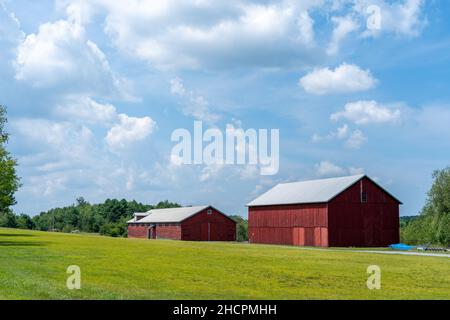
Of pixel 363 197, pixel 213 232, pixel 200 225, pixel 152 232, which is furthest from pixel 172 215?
pixel 363 197

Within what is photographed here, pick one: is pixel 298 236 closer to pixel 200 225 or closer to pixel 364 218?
pixel 364 218

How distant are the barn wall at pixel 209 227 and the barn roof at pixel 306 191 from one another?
17497 mm

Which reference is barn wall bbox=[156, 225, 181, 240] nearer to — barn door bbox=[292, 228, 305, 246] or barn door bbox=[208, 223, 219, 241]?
barn door bbox=[208, 223, 219, 241]

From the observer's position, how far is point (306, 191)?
84.6 m

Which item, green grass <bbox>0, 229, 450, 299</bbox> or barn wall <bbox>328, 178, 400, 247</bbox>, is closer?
green grass <bbox>0, 229, 450, 299</bbox>

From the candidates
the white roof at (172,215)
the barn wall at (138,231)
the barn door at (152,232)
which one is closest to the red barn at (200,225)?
the white roof at (172,215)

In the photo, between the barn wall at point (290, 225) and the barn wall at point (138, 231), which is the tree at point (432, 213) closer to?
the barn wall at point (290, 225)

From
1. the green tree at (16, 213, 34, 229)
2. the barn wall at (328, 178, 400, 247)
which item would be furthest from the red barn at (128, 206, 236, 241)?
the green tree at (16, 213, 34, 229)

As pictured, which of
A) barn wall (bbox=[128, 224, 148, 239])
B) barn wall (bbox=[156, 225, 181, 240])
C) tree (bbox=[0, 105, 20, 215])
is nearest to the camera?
tree (bbox=[0, 105, 20, 215])

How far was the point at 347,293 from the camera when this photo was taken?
21359mm

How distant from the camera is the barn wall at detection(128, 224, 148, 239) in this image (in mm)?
125750

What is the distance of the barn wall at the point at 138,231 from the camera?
126 metres

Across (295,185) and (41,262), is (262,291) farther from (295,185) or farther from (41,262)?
(295,185)
